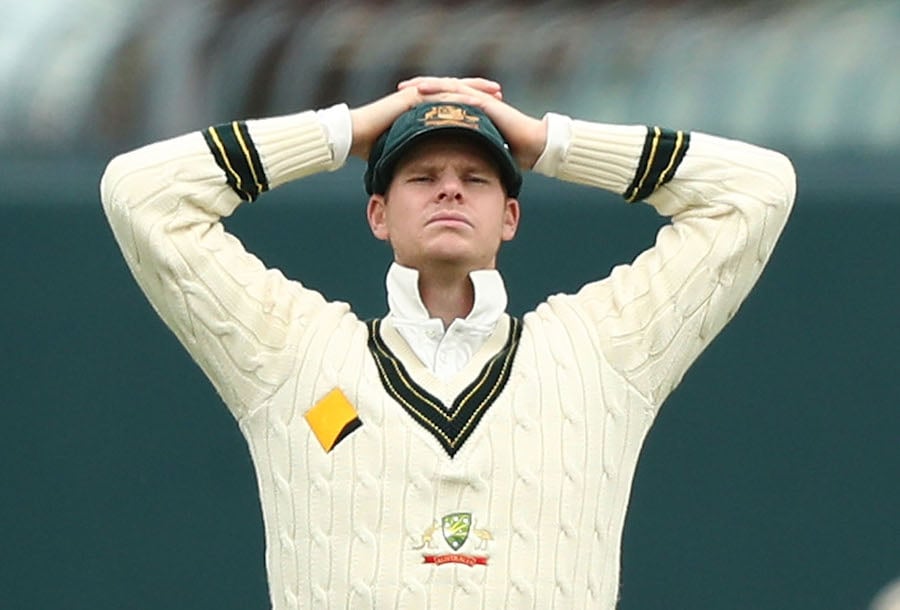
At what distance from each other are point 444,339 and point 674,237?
0.33 meters

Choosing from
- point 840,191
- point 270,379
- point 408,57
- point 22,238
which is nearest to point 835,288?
point 840,191

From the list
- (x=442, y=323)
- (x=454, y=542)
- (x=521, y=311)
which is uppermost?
(x=521, y=311)

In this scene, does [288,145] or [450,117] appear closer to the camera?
[450,117]

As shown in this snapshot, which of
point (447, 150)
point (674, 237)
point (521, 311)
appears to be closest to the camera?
point (447, 150)

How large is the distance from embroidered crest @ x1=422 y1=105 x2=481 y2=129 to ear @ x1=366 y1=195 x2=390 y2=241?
0.49 feet

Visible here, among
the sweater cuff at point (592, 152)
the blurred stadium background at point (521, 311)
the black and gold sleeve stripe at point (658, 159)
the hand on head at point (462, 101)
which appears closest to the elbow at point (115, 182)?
the hand on head at point (462, 101)

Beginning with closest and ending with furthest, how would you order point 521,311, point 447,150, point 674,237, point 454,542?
1. point 454,542
2. point 447,150
3. point 674,237
4. point 521,311

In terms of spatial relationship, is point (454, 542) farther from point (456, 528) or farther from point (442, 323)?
point (442, 323)

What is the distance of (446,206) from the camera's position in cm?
402

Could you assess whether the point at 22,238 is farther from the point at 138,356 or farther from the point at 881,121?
the point at 881,121

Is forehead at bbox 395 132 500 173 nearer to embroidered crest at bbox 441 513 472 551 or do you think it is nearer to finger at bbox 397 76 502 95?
finger at bbox 397 76 502 95

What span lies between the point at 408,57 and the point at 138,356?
0.79 m

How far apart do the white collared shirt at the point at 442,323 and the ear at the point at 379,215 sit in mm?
76

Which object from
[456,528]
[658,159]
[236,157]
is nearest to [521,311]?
[658,159]
